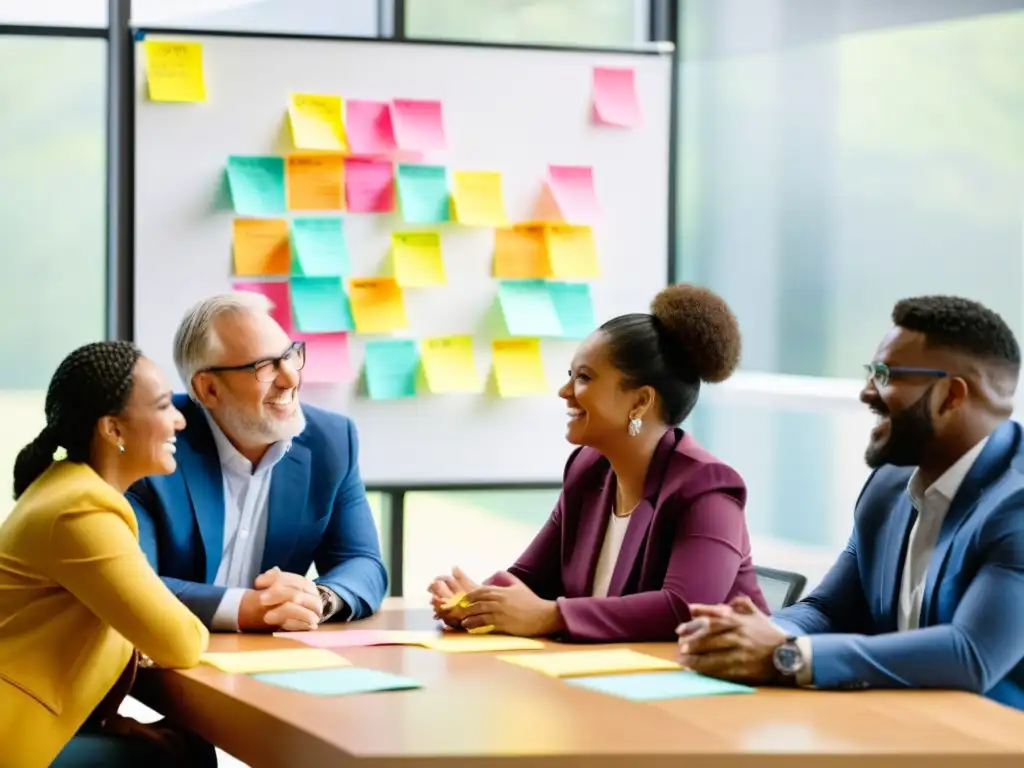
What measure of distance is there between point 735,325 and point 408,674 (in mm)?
1025

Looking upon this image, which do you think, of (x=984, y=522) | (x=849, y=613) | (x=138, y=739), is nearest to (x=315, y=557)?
(x=138, y=739)

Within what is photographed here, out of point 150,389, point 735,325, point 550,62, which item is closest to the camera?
point 150,389

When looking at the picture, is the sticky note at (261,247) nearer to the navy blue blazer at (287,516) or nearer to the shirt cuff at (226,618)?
the navy blue blazer at (287,516)

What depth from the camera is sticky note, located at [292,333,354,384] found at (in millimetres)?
4195

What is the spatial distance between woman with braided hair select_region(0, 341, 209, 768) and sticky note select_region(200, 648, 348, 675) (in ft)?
0.15

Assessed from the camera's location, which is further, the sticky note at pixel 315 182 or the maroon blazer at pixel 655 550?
the sticky note at pixel 315 182

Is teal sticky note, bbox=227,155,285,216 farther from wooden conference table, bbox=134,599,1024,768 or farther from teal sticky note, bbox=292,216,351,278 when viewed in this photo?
wooden conference table, bbox=134,599,1024,768

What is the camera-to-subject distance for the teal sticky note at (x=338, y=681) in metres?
2.19

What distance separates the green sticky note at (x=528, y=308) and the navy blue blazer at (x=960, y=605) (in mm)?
1837

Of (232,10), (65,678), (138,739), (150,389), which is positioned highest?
(232,10)

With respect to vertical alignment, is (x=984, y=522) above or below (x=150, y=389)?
below

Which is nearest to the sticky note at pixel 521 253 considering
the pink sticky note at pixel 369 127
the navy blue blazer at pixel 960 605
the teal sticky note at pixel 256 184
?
the pink sticky note at pixel 369 127

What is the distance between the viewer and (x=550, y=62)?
443cm

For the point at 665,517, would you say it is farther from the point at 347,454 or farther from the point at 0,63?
the point at 0,63
